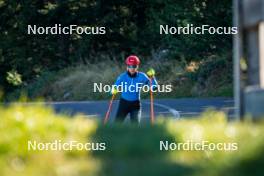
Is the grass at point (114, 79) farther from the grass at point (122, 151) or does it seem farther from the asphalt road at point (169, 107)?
the grass at point (122, 151)

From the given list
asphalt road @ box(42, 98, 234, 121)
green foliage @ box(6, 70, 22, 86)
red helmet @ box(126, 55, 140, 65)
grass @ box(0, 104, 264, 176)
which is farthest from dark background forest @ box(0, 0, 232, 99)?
grass @ box(0, 104, 264, 176)

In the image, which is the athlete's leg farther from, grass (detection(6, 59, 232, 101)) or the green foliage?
the green foliage

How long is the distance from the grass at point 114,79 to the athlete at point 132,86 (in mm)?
19463

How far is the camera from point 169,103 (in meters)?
29.8

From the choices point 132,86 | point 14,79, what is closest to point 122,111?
point 132,86

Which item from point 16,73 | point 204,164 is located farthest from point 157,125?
point 16,73

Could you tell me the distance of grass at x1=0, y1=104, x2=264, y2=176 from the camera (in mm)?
5758

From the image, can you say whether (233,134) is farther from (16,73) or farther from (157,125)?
(16,73)

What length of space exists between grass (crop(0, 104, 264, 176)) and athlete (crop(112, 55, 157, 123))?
634 cm

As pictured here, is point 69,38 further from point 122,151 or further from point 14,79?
point 122,151

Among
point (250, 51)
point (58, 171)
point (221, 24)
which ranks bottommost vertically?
point (58, 171)

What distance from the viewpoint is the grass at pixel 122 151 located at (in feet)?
18.9

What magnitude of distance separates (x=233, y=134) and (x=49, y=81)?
38151mm

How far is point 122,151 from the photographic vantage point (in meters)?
6.54
